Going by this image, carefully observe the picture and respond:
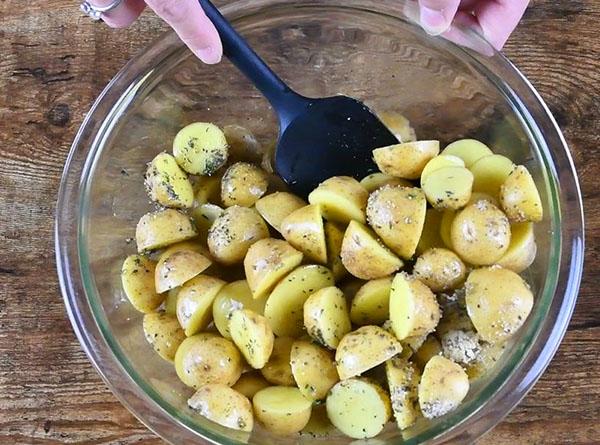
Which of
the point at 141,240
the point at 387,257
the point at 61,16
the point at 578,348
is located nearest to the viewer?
the point at 387,257

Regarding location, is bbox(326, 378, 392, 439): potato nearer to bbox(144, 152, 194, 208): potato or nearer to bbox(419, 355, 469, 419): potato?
bbox(419, 355, 469, 419): potato

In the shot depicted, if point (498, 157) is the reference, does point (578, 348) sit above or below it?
below

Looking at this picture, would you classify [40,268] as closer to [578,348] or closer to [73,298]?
[73,298]

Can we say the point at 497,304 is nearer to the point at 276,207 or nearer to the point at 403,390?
the point at 403,390

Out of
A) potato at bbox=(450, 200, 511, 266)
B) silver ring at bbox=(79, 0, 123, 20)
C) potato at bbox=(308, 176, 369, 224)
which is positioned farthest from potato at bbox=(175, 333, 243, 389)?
silver ring at bbox=(79, 0, 123, 20)

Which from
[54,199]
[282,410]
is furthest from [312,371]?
[54,199]

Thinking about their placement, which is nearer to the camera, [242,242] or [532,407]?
[242,242]

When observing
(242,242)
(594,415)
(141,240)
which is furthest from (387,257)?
(594,415)
